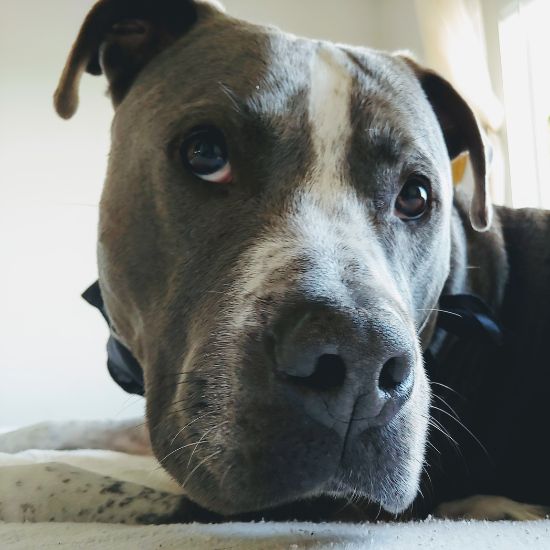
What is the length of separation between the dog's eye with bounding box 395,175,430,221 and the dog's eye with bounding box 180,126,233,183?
1.30ft

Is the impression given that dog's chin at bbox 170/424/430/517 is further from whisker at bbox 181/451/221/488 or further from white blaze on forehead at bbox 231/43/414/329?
white blaze on forehead at bbox 231/43/414/329

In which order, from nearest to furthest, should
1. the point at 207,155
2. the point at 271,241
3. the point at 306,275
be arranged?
the point at 306,275 → the point at 271,241 → the point at 207,155

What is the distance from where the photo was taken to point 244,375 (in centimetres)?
108

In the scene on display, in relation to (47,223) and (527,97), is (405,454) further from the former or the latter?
(47,223)

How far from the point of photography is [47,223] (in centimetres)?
501

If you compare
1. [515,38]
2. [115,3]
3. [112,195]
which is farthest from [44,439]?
[515,38]

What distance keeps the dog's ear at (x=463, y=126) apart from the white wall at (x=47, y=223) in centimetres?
318

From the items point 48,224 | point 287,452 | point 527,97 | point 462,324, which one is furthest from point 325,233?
point 48,224

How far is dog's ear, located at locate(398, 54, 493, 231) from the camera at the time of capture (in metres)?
1.92

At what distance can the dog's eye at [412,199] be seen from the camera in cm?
160

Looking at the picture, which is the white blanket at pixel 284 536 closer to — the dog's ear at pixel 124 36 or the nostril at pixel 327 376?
the nostril at pixel 327 376

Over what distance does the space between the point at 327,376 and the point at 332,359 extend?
0.08 feet

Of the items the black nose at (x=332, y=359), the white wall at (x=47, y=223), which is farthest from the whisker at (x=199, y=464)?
the white wall at (x=47, y=223)

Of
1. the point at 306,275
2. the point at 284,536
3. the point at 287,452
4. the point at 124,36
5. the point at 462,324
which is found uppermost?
the point at 124,36
